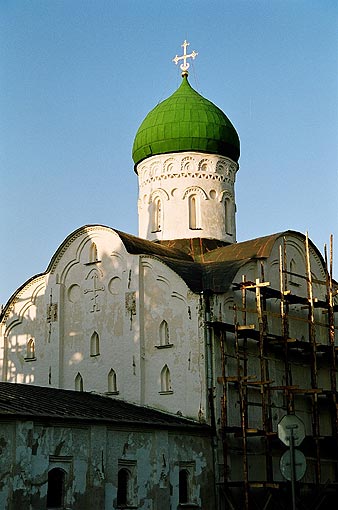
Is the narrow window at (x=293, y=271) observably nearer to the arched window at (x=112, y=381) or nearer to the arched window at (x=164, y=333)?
the arched window at (x=164, y=333)

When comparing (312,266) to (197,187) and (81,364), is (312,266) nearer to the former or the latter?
(197,187)

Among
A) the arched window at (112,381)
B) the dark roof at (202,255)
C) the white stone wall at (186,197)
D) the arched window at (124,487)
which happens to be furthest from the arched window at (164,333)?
the white stone wall at (186,197)

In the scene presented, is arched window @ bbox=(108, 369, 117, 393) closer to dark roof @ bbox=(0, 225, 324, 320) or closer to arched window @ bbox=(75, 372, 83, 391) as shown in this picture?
arched window @ bbox=(75, 372, 83, 391)

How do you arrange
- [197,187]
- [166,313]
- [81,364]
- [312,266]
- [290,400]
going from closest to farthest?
[290,400], [166,313], [81,364], [312,266], [197,187]

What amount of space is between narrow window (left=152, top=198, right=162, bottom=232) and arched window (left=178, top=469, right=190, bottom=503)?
8662 millimetres

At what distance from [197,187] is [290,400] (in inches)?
325

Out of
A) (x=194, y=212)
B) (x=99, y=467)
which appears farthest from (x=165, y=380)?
(x=194, y=212)

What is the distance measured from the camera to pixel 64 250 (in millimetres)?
20922

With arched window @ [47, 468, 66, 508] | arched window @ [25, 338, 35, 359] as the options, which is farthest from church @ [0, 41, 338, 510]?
arched window @ [25, 338, 35, 359]

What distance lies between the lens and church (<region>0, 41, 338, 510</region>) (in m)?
14.9

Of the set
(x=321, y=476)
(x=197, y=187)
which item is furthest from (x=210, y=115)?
(x=321, y=476)

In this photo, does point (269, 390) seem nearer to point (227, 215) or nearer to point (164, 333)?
point (164, 333)

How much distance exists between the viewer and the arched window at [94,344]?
19.9m

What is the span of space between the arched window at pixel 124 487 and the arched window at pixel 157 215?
9.32m
